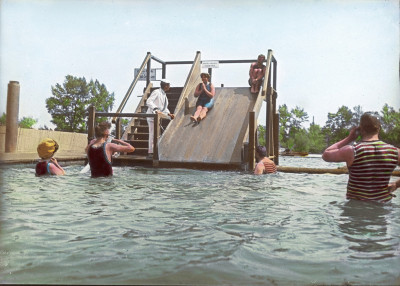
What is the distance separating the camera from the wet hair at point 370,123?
3.91 m

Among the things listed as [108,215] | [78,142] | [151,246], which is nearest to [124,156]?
[108,215]

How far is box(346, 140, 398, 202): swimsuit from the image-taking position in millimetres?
3926

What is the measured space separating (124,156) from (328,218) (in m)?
7.63

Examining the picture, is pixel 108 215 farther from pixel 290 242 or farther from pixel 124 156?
pixel 124 156

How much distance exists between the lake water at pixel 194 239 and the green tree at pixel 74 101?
139 ft

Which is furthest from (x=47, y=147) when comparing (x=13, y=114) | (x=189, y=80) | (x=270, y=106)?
(x=270, y=106)

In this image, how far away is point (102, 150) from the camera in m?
6.45

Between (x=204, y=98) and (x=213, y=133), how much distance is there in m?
1.45

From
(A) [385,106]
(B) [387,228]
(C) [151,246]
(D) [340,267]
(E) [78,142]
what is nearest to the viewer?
(D) [340,267]

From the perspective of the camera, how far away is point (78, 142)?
20.1 metres

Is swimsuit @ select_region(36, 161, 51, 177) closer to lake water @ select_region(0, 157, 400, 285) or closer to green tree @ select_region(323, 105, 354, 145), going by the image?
lake water @ select_region(0, 157, 400, 285)

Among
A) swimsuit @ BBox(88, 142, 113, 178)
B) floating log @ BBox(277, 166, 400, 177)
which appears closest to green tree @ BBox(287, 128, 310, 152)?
floating log @ BBox(277, 166, 400, 177)

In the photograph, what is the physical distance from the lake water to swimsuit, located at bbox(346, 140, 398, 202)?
0.12m

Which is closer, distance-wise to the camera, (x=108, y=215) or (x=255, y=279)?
(x=255, y=279)
